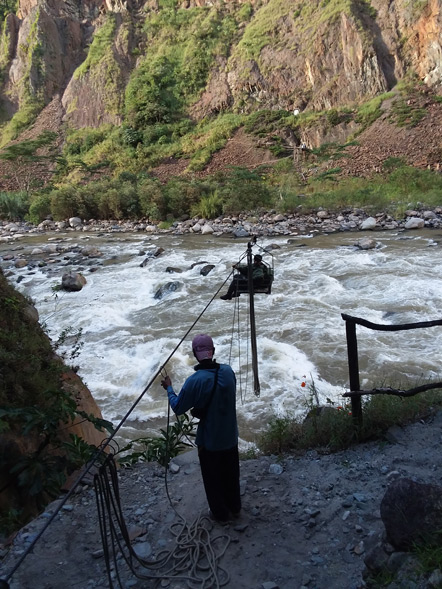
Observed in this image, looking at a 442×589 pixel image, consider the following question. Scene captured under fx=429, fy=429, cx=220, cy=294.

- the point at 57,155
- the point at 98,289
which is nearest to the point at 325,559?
the point at 98,289

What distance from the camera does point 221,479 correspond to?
2824 mm

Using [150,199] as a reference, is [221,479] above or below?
below

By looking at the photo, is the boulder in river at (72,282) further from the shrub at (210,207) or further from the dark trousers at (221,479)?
the shrub at (210,207)

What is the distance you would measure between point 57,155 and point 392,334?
117 ft

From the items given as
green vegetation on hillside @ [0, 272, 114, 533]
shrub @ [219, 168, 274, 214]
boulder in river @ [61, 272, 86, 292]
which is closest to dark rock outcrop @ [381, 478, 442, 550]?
green vegetation on hillside @ [0, 272, 114, 533]

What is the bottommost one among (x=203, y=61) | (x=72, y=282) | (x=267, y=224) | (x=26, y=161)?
(x=72, y=282)

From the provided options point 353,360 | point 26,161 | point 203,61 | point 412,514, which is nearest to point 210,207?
point 353,360

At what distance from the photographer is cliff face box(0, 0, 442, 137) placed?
1164 inches

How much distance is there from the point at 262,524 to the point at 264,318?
19.5ft

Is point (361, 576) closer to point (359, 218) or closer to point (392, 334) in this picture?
point (392, 334)

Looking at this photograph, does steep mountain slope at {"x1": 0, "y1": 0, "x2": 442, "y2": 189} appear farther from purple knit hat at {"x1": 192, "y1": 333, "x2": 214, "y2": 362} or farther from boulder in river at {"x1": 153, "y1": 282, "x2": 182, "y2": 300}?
purple knit hat at {"x1": 192, "y1": 333, "x2": 214, "y2": 362}

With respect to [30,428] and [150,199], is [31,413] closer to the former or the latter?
[30,428]

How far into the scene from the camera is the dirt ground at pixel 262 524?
2.39 metres

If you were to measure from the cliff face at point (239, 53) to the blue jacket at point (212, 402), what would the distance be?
103ft
